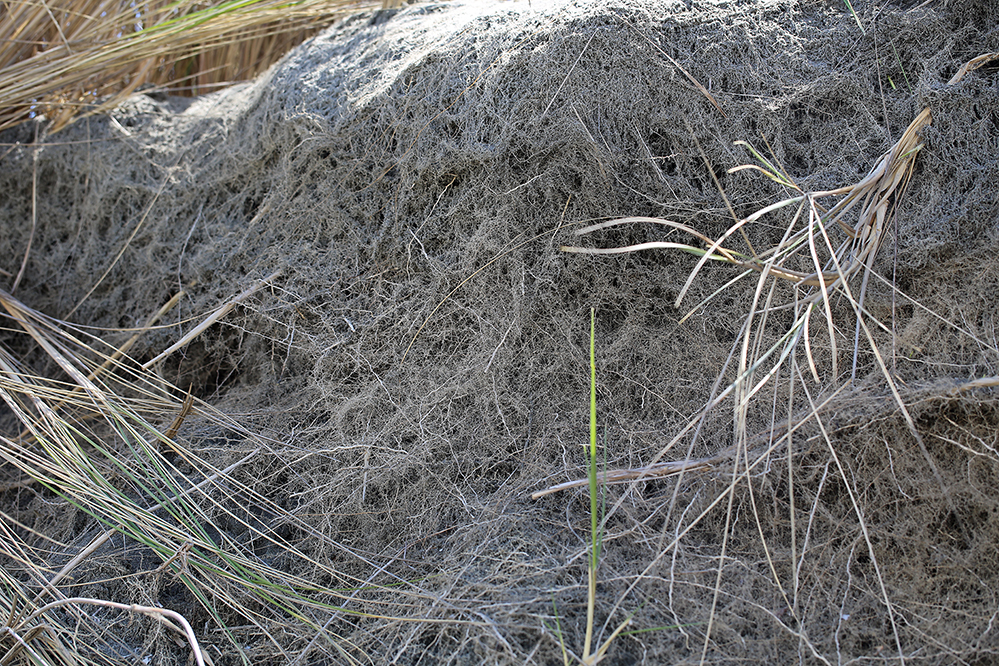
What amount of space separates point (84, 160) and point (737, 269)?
168 centimetres

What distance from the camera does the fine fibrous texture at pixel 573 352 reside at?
105cm

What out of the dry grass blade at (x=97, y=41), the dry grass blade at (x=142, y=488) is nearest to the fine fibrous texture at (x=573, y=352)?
the dry grass blade at (x=142, y=488)

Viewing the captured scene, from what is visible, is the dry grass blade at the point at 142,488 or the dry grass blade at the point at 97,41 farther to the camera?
the dry grass blade at the point at 97,41

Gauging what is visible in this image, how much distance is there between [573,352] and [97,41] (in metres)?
1.53

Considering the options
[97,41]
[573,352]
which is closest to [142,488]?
[573,352]

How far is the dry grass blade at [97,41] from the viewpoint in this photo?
67.8 inches

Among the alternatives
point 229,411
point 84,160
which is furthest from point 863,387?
point 84,160

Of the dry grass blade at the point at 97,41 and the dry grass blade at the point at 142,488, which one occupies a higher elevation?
the dry grass blade at the point at 97,41

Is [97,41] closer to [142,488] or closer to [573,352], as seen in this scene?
[142,488]

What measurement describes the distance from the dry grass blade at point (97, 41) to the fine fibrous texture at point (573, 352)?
27 centimetres

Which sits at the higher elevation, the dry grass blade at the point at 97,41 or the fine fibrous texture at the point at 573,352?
the dry grass blade at the point at 97,41

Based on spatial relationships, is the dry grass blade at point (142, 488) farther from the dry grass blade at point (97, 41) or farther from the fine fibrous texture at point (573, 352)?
the dry grass blade at point (97, 41)

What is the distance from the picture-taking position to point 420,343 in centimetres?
138

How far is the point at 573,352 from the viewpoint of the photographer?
1305 mm
